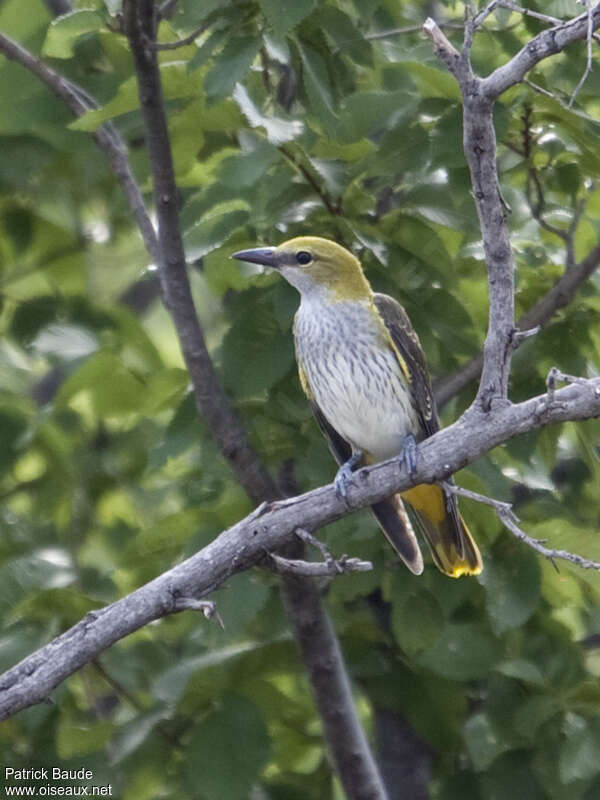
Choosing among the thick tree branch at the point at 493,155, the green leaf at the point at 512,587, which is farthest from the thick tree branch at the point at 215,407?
the thick tree branch at the point at 493,155

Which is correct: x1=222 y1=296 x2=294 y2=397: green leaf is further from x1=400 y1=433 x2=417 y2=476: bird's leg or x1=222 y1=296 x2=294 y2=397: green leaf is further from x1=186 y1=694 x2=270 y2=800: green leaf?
x1=186 y1=694 x2=270 y2=800: green leaf

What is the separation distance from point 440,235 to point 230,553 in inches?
71.0

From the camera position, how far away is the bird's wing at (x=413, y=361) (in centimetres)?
497

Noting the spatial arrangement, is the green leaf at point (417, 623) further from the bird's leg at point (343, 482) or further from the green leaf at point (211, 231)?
the green leaf at point (211, 231)

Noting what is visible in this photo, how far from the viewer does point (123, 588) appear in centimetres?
536

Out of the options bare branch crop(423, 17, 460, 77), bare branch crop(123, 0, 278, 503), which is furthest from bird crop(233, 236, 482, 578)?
bare branch crop(423, 17, 460, 77)

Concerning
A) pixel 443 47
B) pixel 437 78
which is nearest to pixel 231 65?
pixel 437 78

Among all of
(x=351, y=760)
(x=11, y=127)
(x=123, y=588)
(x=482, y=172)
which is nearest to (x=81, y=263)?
(x=11, y=127)

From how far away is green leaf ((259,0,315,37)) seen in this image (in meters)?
3.97

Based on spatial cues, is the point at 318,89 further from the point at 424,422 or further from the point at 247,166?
the point at 424,422

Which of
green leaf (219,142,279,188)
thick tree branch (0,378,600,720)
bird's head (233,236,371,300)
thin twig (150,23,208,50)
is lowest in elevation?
thick tree branch (0,378,600,720)

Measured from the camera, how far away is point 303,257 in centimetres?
494

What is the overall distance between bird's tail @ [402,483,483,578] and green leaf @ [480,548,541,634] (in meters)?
0.09

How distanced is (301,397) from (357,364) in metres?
0.26
